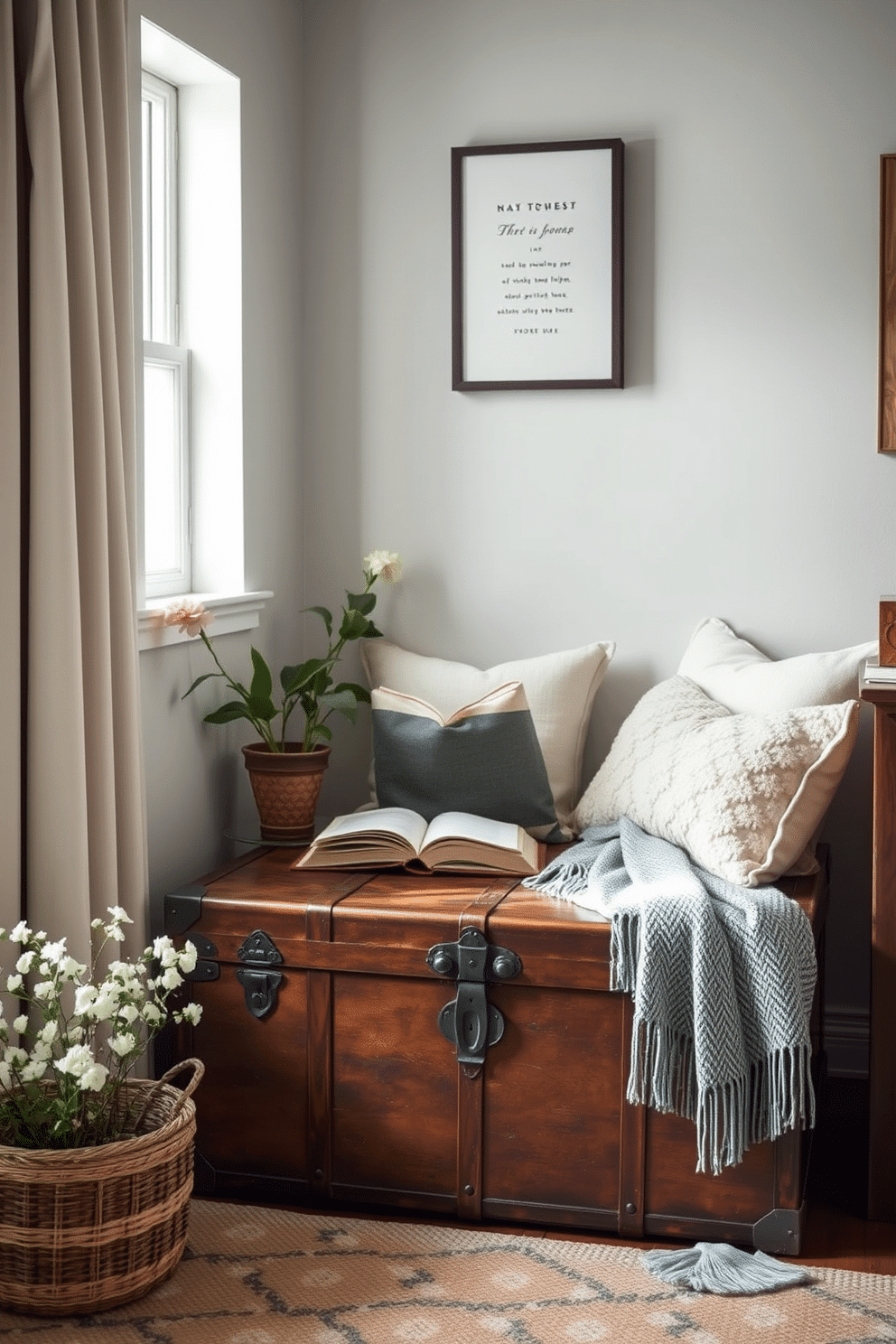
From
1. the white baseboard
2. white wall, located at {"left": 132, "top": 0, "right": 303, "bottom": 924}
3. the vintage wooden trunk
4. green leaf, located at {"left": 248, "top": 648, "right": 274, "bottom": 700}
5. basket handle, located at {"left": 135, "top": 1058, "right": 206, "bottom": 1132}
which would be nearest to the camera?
basket handle, located at {"left": 135, "top": 1058, "right": 206, "bottom": 1132}

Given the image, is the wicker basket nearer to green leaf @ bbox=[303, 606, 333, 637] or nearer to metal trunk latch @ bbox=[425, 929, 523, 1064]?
metal trunk latch @ bbox=[425, 929, 523, 1064]

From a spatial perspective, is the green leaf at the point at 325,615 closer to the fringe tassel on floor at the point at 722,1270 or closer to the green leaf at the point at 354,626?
the green leaf at the point at 354,626

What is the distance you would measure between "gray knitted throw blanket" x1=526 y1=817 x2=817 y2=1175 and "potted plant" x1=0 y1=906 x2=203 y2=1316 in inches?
28.0

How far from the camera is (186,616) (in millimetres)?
2678

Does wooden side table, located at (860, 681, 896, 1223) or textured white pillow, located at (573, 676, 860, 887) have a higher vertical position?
textured white pillow, located at (573, 676, 860, 887)

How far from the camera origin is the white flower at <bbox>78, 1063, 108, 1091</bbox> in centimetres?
198

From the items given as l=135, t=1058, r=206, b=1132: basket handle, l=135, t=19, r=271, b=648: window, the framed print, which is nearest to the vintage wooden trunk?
l=135, t=1058, r=206, b=1132: basket handle

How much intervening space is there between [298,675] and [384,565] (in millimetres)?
348

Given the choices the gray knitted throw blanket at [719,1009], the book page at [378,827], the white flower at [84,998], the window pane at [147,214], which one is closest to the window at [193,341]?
the window pane at [147,214]

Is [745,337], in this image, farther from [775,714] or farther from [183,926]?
[183,926]

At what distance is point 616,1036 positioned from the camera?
2365 millimetres

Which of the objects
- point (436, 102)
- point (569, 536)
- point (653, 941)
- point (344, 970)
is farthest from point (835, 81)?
point (344, 970)

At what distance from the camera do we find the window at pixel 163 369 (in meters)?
2.92

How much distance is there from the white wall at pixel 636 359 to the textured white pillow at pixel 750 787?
20.2 inches
